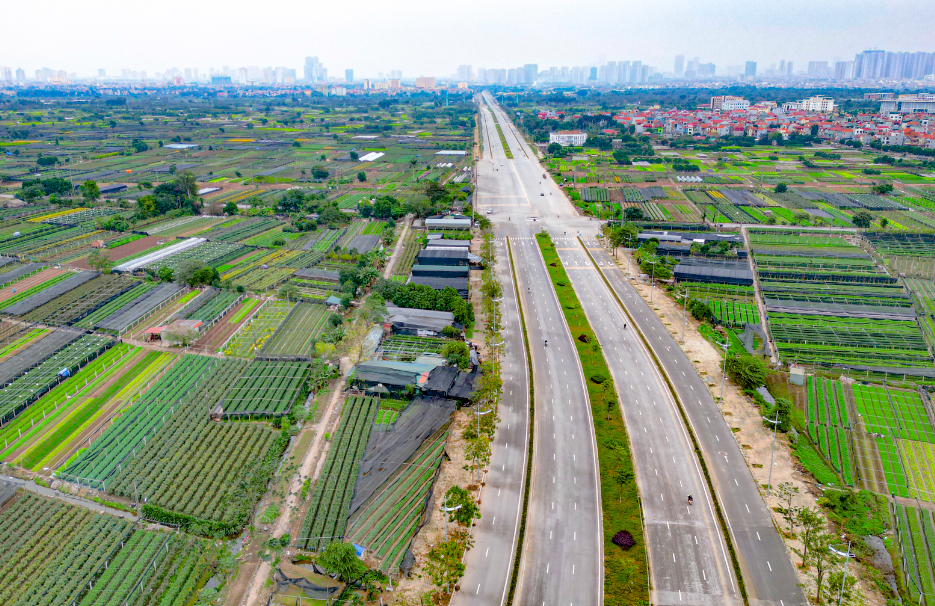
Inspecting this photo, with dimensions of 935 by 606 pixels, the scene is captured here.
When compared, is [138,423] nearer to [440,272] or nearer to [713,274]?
[440,272]

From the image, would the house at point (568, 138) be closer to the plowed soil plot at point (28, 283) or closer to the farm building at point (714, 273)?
the farm building at point (714, 273)

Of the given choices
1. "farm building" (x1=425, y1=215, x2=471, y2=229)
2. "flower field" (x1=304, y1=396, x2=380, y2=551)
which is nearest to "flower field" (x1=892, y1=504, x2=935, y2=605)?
"flower field" (x1=304, y1=396, x2=380, y2=551)

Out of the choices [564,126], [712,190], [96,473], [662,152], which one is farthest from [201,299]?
[564,126]

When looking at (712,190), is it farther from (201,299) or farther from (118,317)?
(118,317)

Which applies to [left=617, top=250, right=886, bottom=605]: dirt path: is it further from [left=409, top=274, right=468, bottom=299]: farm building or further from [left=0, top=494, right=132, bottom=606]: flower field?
[left=0, top=494, right=132, bottom=606]: flower field

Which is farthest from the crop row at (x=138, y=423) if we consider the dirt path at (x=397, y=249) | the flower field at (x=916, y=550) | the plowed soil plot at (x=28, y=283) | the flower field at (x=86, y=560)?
the flower field at (x=916, y=550)

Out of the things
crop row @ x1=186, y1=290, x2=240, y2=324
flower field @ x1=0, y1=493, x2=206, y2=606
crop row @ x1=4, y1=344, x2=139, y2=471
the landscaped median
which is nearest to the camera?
flower field @ x1=0, y1=493, x2=206, y2=606
